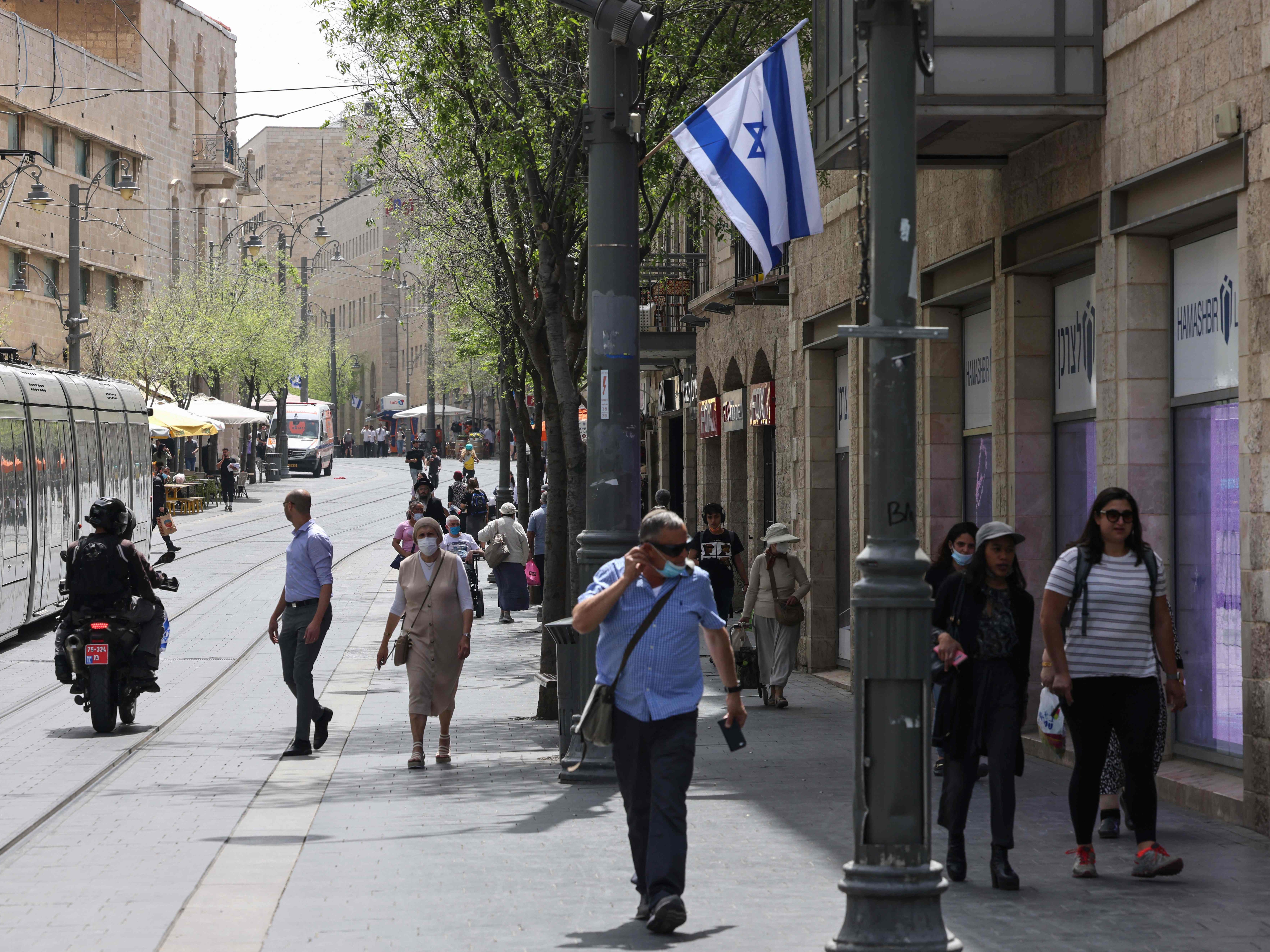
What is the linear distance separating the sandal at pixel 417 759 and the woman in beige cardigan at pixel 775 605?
13.9 ft

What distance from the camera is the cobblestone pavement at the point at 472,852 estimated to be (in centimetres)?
680

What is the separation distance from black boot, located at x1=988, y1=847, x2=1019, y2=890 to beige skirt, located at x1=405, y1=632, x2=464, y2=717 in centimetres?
526

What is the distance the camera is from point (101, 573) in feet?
44.8

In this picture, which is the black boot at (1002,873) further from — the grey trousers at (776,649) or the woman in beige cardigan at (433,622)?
the grey trousers at (776,649)

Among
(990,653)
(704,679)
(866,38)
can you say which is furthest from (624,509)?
(704,679)

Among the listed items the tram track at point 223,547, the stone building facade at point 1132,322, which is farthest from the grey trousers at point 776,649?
the tram track at point 223,547

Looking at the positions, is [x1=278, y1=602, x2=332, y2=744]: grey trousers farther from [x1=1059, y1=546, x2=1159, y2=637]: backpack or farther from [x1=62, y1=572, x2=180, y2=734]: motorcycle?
[x1=1059, y1=546, x2=1159, y2=637]: backpack

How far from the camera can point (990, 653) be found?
7953mm

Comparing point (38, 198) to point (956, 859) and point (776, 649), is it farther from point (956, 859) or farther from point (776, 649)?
point (956, 859)

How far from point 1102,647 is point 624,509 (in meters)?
3.80

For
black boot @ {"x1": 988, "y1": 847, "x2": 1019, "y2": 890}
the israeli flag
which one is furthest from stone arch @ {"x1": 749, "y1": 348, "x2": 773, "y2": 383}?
black boot @ {"x1": 988, "y1": 847, "x2": 1019, "y2": 890}

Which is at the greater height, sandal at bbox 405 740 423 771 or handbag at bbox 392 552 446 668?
handbag at bbox 392 552 446 668

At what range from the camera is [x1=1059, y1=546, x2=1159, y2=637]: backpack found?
7.89 m

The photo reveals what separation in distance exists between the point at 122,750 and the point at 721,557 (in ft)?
22.5
